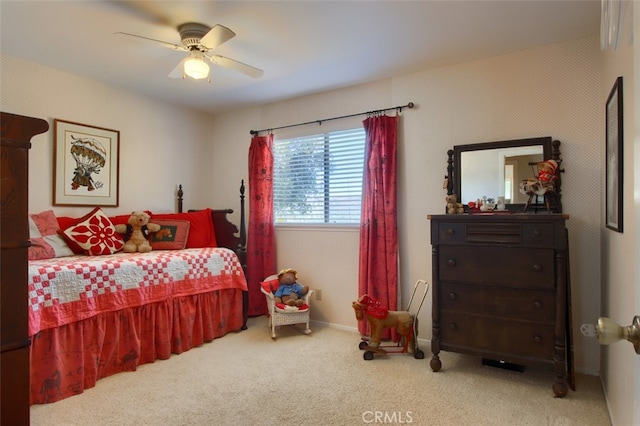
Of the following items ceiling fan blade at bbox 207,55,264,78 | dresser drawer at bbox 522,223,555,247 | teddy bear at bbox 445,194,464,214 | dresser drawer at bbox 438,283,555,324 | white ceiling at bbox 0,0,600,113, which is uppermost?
white ceiling at bbox 0,0,600,113

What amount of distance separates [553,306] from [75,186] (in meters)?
3.82

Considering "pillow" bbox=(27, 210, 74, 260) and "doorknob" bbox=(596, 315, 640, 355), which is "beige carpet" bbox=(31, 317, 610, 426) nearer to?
"pillow" bbox=(27, 210, 74, 260)

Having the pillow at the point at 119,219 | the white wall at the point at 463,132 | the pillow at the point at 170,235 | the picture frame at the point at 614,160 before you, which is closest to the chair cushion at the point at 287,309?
the white wall at the point at 463,132

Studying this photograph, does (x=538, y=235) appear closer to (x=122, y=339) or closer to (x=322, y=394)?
(x=322, y=394)

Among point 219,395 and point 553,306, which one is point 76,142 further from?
point 553,306

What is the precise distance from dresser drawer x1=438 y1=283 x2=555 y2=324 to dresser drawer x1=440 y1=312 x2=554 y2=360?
0.04m

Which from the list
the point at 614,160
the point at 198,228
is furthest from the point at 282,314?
the point at 614,160

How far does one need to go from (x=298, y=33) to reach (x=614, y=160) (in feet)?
6.65

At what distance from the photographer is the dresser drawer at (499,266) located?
2.17 m

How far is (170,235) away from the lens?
3.38m

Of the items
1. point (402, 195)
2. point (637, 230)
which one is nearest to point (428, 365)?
Result: point (402, 195)

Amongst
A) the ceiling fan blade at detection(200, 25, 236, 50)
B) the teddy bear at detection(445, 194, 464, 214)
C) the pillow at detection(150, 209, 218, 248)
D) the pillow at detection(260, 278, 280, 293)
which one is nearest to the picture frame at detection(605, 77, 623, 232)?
the teddy bear at detection(445, 194, 464, 214)

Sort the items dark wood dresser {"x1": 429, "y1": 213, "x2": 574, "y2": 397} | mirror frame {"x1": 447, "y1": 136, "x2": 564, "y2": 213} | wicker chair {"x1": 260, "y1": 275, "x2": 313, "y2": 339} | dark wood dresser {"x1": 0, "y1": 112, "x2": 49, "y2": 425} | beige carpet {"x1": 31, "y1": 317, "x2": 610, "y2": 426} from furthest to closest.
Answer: wicker chair {"x1": 260, "y1": 275, "x2": 313, "y2": 339}
mirror frame {"x1": 447, "y1": 136, "x2": 564, "y2": 213}
dark wood dresser {"x1": 429, "y1": 213, "x2": 574, "y2": 397}
beige carpet {"x1": 31, "y1": 317, "x2": 610, "y2": 426}
dark wood dresser {"x1": 0, "y1": 112, "x2": 49, "y2": 425}

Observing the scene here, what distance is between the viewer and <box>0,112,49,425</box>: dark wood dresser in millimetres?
1089
